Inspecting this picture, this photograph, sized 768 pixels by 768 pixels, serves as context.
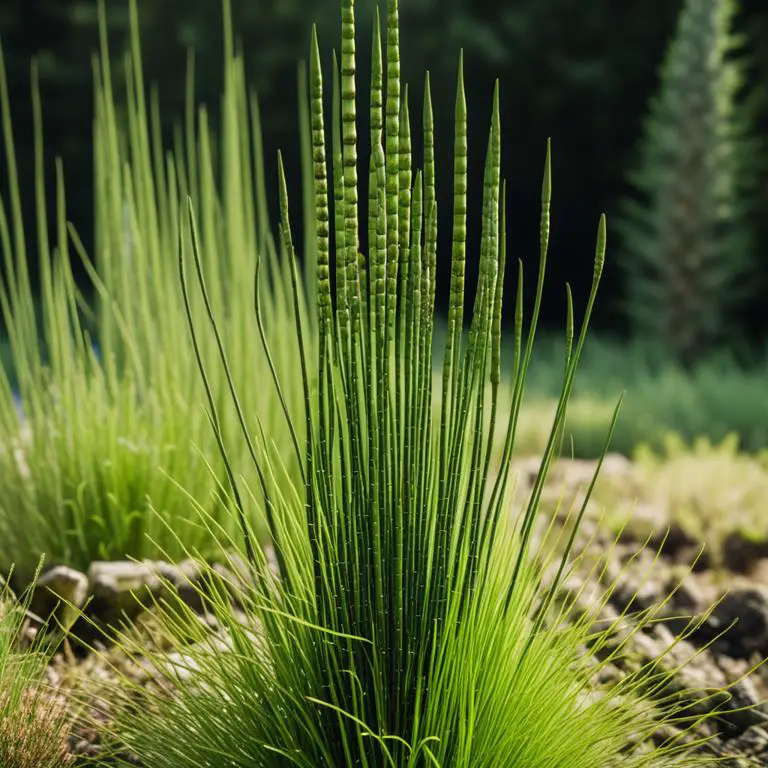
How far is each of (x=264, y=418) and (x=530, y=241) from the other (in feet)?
26.5

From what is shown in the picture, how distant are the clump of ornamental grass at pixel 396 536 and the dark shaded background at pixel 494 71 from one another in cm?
845

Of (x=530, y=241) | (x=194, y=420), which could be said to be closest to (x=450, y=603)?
(x=194, y=420)

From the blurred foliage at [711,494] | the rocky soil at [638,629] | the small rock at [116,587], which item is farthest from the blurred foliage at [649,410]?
the small rock at [116,587]

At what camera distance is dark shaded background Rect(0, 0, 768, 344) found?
32.8 feet

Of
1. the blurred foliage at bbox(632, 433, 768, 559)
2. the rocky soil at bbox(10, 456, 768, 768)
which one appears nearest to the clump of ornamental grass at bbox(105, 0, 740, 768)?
the rocky soil at bbox(10, 456, 768, 768)

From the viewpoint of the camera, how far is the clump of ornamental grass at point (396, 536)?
151 centimetres

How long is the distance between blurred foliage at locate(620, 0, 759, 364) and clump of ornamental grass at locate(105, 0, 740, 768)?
7646 mm

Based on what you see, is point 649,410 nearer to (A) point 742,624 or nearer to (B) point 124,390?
(A) point 742,624

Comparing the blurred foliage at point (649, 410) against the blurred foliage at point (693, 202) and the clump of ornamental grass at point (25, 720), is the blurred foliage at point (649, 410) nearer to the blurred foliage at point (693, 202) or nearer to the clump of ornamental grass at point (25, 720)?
the blurred foliage at point (693, 202)

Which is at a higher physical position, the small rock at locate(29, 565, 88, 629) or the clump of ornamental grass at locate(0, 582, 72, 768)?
the clump of ornamental grass at locate(0, 582, 72, 768)

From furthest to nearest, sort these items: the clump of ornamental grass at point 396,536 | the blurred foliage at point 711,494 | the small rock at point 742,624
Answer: the blurred foliage at point 711,494
the small rock at point 742,624
the clump of ornamental grass at point 396,536

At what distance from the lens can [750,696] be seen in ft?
7.34

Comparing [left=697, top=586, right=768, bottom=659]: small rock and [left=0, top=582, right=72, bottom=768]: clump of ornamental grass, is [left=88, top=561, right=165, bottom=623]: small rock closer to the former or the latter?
[left=0, top=582, right=72, bottom=768]: clump of ornamental grass

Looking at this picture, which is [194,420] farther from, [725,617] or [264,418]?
[725,617]
